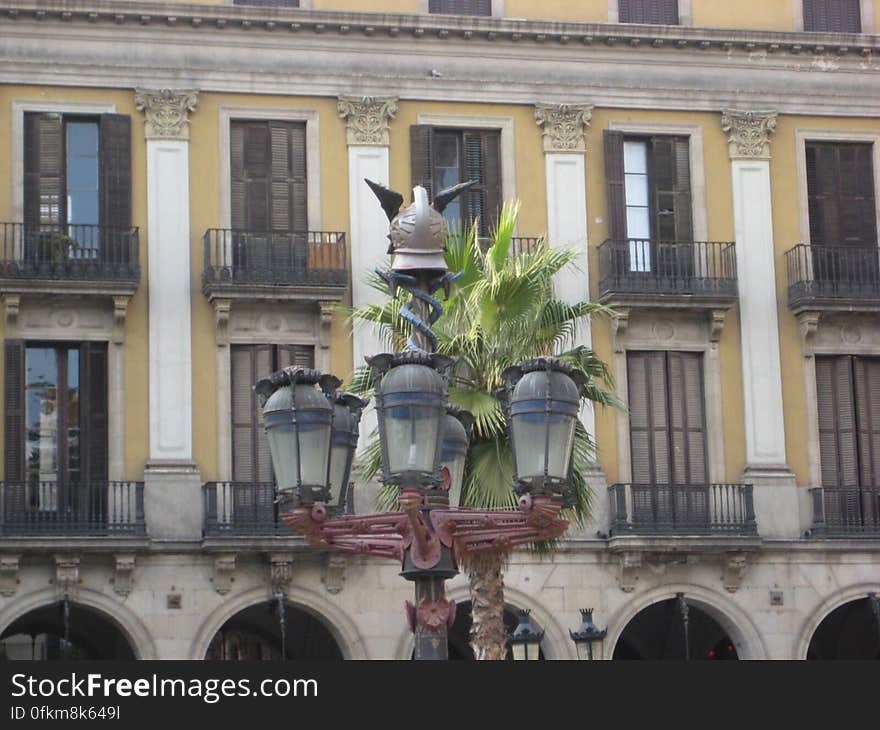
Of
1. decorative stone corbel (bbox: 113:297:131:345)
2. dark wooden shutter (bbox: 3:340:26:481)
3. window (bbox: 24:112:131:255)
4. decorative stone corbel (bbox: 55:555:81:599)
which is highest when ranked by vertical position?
window (bbox: 24:112:131:255)

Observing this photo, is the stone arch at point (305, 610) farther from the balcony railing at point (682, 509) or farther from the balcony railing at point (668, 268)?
the balcony railing at point (668, 268)

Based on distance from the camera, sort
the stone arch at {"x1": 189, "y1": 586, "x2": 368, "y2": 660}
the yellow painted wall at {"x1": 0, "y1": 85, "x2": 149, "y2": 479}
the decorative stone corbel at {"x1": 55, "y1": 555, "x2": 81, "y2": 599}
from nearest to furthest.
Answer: the decorative stone corbel at {"x1": 55, "y1": 555, "x2": 81, "y2": 599}, the stone arch at {"x1": 189, "y1": 586, "x2": 368, "y2": 660}, the yellow painted wall at {"x1": 0, "y1": 85, "x2": 149, "y2": 479}

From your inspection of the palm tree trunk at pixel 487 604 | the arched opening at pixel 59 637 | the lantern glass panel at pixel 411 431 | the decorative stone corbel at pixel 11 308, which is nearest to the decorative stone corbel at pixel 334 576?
the arched opening at pixel 59 637

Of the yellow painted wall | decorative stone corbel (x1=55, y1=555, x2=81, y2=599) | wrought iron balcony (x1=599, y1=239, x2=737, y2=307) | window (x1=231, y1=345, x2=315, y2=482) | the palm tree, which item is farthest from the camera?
wrought iron balcony (x1=599, y1=239, x2=737, y2=307)

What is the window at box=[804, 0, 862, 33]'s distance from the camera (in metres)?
34.8

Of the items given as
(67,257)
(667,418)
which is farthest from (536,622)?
(67,257)

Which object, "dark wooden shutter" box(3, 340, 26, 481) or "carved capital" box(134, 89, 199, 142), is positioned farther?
"carved capital" box(134, 89, 199, 142)

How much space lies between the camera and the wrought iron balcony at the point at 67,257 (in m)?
31.0

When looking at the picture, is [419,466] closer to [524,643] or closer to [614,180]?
[524,643]

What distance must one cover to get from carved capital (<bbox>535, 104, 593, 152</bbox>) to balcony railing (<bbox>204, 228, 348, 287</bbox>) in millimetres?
3744

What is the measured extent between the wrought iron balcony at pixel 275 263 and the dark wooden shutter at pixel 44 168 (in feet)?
7.80

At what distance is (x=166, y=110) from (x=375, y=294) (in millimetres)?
4218

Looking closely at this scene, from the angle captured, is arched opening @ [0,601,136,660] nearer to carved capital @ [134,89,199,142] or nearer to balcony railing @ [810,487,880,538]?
carved capital @ [134,89,199,142]

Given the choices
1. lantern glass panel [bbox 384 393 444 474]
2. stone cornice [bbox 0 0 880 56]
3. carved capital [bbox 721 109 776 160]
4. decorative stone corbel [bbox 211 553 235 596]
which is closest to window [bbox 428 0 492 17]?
stone cornice [bbox 0 0 880 56]
